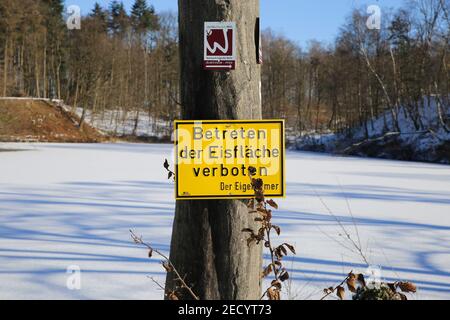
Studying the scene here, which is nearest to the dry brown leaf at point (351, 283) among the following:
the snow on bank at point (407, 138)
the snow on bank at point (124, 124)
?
the snow on bank at point (407, 138)

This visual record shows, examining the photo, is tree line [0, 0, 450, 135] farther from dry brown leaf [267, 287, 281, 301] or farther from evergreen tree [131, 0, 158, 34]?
dry brown leaf [267, 287, 281, 301]

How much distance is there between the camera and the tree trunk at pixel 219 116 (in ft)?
5.48

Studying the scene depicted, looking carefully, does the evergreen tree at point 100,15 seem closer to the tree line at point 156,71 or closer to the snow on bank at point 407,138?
the tree line at point 156,71

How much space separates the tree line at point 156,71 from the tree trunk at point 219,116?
3317cm

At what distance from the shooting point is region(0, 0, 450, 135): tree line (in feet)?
116

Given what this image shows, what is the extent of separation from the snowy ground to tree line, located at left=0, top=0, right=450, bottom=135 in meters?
27.3

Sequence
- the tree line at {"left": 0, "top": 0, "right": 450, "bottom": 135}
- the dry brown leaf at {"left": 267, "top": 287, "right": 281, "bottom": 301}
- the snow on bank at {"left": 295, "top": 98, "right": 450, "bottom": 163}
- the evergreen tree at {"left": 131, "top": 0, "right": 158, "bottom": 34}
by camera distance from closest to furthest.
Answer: the dry brown leaf at {"left": 267, "top": 287, "right": 281, "bottom": 301} → the snow on bank at {"left": 295, "top": 98, "right": 450, "bottom": 163} → the tree line at {"left": 0, "top": 0, "right": 450, "bottom": 135} → the evergreen tree at {"left": 131, "top": 0, "right": 158, "bottom": 34}

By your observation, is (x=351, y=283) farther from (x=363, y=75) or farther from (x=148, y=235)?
(x=363, y=75)

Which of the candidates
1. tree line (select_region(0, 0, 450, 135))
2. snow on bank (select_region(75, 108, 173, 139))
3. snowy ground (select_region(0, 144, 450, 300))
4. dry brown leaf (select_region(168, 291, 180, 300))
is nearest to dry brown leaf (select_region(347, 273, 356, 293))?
dry brown leaf (select_region(168, 291, 180, 300))

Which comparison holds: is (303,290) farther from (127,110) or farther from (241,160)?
(127,110)

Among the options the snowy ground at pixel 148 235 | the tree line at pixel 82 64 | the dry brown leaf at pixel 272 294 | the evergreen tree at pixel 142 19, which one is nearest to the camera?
the dry brown leaf at pixel 272 294

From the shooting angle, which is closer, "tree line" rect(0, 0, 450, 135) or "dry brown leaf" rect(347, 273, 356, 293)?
"dry brown leaf" rect(347, 273, 356, 293)

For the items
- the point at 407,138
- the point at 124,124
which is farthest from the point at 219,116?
the point at 124,124
